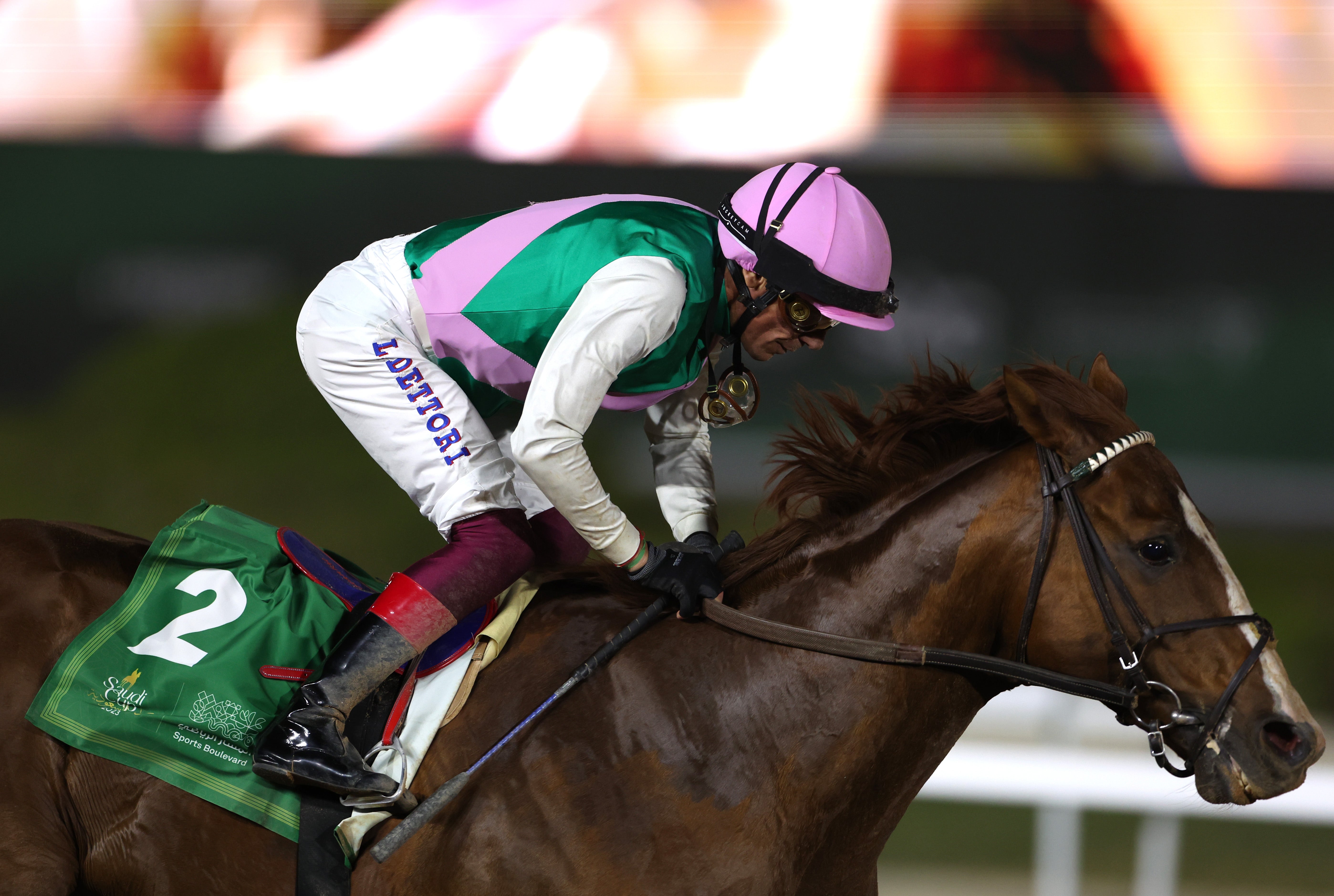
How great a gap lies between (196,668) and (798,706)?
940mm

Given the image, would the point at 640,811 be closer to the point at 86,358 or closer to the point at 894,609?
the point at 894,609

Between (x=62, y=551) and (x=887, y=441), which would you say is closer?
(x=887, y=441)

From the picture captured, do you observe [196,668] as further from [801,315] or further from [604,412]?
[604,412]

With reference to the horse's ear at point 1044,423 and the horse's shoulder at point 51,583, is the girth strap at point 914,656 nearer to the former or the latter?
the horse's ear at point 1044,423

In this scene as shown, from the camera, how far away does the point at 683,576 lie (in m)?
Result: 1.79

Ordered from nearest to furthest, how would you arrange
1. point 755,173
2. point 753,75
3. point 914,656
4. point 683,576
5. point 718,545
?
1. point 914,656
2. point 683,576
3. point 718,545
4. point 753,75
5. point 755,173

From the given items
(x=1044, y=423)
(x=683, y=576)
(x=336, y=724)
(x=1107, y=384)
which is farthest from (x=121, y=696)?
(x=1107, y=384)

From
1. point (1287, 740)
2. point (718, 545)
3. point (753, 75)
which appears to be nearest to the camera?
point (1287, 740)

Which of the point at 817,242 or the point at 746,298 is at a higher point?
the point at 817,242

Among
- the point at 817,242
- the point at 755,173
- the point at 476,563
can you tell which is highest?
the point at 817,242

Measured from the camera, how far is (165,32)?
5.95 metres

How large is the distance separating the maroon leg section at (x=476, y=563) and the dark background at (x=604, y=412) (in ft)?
13.4

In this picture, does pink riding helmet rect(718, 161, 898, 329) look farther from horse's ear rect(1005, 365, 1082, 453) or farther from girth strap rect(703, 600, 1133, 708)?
girth strap rect(703, 600, 1133, 708)

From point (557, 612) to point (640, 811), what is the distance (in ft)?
1.29
